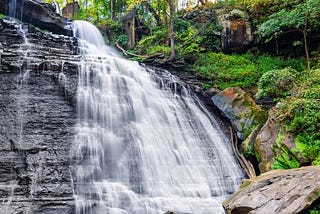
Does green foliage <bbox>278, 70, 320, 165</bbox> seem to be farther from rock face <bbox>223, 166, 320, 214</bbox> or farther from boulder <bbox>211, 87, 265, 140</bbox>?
boulder <bbox>211, 87, 265, 140</bbox>

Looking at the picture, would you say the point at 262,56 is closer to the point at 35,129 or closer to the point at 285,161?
the point at 285,161

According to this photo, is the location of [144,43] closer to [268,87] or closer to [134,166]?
[268,87]

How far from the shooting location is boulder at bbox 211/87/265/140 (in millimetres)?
11555

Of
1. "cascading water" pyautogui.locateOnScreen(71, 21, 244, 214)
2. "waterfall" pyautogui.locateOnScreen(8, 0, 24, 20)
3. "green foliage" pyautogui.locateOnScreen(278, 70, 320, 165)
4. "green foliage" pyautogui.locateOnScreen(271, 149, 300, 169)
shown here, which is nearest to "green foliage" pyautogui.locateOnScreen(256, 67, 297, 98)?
"green foliage" pyautogui.locateOnScreen(278, 70, 320, 165)

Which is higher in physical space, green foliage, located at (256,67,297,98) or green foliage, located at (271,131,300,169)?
green foliage, located at (256,67,297,98)

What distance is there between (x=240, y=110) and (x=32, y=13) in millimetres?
11403

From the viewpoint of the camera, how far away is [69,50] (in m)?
13.7

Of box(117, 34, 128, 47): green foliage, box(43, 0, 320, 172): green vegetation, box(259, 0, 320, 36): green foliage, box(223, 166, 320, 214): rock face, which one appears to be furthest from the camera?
box(117, 34, 128, 47): green foliage

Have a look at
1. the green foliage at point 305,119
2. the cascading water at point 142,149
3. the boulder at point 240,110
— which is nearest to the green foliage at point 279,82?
the boulder at point 240,110

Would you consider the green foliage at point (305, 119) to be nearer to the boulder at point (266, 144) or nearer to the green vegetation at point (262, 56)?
the green vegetation at point (262, 56)

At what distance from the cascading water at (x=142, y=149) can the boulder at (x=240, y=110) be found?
2.20ft

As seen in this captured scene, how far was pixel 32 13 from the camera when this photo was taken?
16.4 m

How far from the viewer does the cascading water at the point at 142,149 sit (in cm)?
783

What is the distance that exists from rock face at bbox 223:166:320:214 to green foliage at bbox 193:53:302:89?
8302 mm
